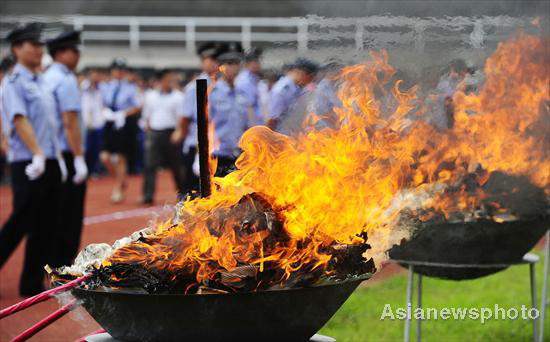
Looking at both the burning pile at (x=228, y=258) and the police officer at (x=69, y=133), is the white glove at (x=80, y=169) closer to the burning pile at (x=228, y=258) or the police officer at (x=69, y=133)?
the police officer at (x=69, y=133)

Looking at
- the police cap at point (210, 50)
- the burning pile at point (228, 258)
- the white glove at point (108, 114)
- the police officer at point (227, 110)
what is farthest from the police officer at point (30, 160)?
the white glove at point (108, 114)

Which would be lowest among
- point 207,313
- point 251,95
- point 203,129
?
point 207,313

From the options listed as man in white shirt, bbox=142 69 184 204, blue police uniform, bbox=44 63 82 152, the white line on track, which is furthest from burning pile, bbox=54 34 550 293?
man in white shirt, bbox=142 69 184 204

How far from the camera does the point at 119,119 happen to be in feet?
56.5

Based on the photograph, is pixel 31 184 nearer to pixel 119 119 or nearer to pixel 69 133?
pixel 69 133

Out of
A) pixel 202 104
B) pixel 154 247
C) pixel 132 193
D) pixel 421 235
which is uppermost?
pixel 202 104

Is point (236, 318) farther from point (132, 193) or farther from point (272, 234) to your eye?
point (132, 193)

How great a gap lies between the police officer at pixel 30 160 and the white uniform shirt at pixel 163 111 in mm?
6830

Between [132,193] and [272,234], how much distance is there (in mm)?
14593

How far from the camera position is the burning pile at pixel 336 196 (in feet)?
10.7

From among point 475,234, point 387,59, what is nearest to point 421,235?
point 475,234

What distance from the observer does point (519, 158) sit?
5.59 meters

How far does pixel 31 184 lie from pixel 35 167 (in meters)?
0.18

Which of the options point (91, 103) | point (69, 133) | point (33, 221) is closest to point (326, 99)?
point (33, 221)
